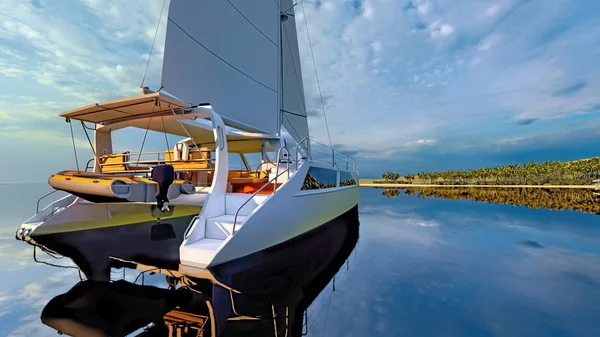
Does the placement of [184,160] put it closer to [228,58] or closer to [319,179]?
[228,58]

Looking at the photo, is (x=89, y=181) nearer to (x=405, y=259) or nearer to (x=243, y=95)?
(x=243, y=95)

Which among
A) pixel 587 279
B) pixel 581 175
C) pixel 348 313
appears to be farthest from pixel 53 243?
pixel 581 175

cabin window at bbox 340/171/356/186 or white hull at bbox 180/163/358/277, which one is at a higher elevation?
cabin window at bbox 340/171/356/186

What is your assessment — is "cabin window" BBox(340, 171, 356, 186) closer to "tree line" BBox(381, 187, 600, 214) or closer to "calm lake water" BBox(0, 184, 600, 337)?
"calm lake water" BBox(0, 184, 600, 337)

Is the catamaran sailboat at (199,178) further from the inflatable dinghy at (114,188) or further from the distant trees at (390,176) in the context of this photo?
the distant trees at (390,176)

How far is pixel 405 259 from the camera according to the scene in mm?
6098

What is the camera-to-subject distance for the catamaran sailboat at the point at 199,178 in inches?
196

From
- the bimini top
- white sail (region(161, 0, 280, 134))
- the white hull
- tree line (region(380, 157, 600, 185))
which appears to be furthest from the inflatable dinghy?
tree line (region(380, 157, 600, 185))

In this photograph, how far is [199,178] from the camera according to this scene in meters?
7.54

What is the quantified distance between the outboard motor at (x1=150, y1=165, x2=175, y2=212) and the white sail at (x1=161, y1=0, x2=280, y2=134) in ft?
8.47

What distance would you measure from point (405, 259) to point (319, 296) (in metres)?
2.74

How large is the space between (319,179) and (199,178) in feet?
10.8

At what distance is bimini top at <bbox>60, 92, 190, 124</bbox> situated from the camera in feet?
17.9

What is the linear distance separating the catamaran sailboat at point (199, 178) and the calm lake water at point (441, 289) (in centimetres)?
100
